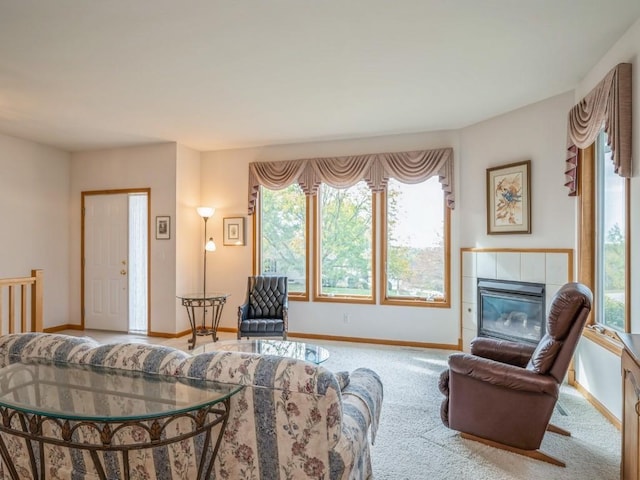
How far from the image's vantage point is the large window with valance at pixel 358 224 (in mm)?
4938

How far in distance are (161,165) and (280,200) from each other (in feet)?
5.68

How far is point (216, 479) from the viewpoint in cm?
147

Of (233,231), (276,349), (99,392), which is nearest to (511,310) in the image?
(276,349)

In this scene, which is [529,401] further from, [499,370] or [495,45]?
[495,45]

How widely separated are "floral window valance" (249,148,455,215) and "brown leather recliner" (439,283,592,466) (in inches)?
103

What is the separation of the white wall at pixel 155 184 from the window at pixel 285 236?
1248 mm

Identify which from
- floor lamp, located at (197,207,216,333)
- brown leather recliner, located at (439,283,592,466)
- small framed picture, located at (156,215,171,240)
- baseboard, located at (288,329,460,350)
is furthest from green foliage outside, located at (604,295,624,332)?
small framed picture, located at (156,215,171,240)

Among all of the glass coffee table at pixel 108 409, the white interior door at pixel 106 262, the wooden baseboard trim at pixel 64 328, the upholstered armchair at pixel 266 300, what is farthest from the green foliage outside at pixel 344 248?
the glass coffee table at pixel 108 409

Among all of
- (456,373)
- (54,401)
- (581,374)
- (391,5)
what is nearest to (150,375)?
(54,401)

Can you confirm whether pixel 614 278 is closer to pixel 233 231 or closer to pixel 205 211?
pixel 233 231

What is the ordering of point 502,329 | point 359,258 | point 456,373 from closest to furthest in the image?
point 456,373 → point 502,329 → point 359,258

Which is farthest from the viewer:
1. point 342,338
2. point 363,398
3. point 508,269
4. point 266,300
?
point 342,338

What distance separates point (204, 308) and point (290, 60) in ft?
11.6

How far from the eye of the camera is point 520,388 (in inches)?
91.7
